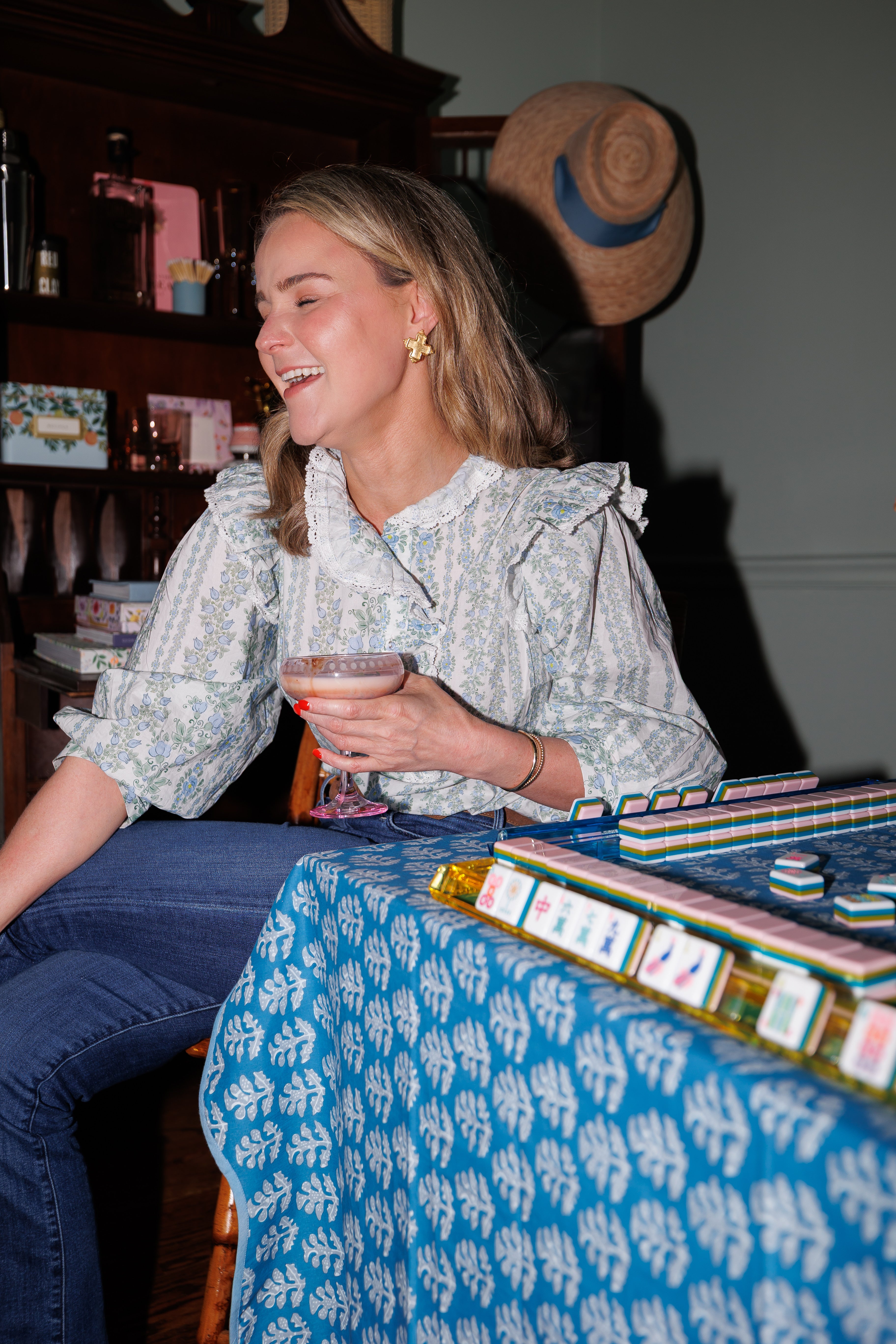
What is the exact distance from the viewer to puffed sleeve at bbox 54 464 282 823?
3.53 ft

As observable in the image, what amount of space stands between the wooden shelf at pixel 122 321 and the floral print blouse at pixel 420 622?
111 cm

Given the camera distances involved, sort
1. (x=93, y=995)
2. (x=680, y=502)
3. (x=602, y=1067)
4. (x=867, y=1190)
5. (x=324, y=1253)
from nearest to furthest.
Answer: (x=867, y=1190)
(x=602, y=1067)
(x=324, y=1253)
(x=93, y=995)
(x=680, y=502)

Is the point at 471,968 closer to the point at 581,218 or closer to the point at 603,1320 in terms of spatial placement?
the point at 603,1320

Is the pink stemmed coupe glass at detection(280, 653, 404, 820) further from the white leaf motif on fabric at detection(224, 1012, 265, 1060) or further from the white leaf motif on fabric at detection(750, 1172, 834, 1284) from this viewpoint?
the white leaf motif on fabric at detection(750, 1172, 834, 1284)

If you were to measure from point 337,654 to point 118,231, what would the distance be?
1610 millimetres

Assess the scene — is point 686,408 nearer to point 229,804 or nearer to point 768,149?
point 768,149

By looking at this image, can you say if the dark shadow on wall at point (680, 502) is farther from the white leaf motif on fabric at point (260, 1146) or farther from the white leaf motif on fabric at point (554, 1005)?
the white leaf motif on fabric at point (554, 1005)

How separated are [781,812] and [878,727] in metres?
1.77

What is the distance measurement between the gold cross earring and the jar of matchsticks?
3.68 ft

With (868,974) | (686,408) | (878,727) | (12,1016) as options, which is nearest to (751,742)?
(878,727)

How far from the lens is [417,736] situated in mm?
906

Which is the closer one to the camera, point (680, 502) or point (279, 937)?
point (279, 937)

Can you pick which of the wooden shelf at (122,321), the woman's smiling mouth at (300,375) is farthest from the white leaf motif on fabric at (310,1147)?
the wooden shelf at (122,321)

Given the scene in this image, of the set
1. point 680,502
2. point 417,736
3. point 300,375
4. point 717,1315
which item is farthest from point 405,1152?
point 680,502
